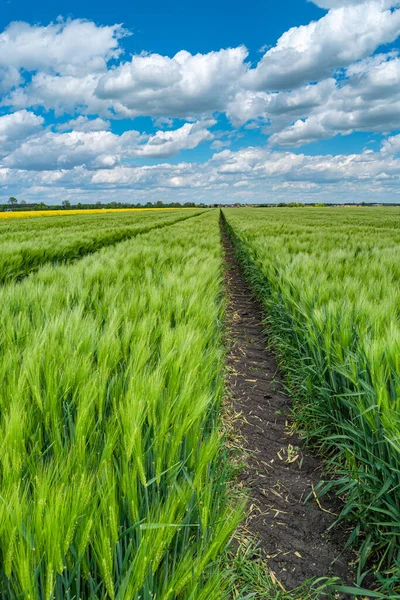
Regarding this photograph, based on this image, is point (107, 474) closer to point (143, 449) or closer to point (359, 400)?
point (143, 449)

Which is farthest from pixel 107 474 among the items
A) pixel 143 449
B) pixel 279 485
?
pixel 279 485

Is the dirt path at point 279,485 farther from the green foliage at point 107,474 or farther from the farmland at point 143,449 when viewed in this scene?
the green foliage at point 107,474

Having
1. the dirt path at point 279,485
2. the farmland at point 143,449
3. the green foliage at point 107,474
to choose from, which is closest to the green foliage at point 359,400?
the farmland at point 143,449

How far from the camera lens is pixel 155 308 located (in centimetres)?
238

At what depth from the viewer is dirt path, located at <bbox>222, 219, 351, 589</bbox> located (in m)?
1.42

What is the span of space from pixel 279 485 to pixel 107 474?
1.40m

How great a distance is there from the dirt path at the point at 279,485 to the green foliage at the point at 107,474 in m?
0.51

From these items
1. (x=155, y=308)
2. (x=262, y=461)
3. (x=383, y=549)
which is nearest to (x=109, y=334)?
(x=155, y=308)

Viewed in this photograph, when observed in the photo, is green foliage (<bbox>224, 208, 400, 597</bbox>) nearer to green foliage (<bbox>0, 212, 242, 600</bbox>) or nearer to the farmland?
the farmland

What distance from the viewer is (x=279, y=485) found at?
187cm

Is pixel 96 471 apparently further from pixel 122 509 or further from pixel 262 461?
pixel 262 461

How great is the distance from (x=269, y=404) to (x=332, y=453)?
2.42 ft

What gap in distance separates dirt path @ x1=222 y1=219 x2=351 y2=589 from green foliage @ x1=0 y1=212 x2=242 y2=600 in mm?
514

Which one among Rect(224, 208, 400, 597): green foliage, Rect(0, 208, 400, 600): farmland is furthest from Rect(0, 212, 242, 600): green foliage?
Rect(224, 208, 400, 597): green foliage
